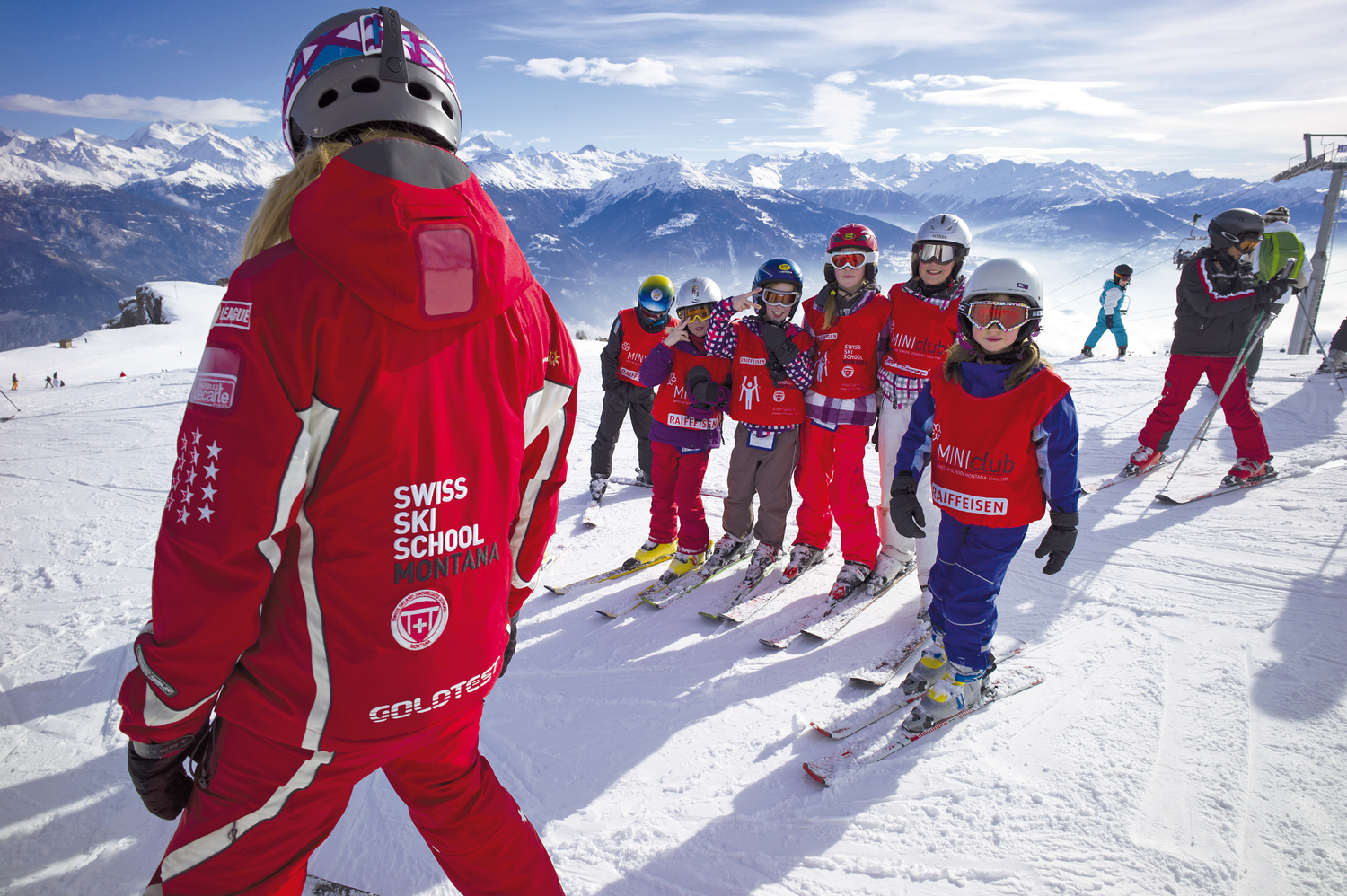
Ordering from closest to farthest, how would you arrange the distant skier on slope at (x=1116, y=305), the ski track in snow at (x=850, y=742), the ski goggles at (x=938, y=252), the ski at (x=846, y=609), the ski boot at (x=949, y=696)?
the ski track in snow at (x=850, y=742)
the ski boot at (x=949, y=696)
the ski at (x=846, y=609)
the ski goggles at (x=938, y=252)
the distant skier on slope at (x=1116, y=305)

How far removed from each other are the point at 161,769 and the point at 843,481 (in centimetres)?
359

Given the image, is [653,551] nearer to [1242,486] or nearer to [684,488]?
[684,488]

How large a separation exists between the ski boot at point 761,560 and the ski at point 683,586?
0.63 ft

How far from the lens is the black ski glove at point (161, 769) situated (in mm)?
1295

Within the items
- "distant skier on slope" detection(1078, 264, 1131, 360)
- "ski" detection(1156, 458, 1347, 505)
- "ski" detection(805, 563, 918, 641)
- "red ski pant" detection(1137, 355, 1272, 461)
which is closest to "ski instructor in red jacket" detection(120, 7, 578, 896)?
"ski" detection(805, 563, 918, 641)

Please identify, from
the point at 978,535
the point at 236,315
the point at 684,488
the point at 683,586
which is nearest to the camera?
the point at 236,315

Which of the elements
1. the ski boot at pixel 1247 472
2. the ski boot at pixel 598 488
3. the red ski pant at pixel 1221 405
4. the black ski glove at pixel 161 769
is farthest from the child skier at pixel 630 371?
the ski boot at pixel 1247 472

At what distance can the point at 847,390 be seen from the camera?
13.3 feet

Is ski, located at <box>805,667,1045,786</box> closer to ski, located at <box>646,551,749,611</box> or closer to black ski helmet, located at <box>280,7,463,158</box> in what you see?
ski, located at <box>646,551,749,611</box>

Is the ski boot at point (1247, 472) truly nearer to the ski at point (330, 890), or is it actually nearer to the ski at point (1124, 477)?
the ski at point (1124, 477)

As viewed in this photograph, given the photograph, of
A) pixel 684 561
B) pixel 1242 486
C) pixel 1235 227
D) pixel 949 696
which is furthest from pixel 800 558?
pixel 1235 227

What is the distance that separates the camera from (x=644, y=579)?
15.4 ft

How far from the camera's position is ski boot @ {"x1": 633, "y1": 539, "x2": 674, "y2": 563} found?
483 centimetres

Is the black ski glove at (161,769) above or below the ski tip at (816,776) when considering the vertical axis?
above
